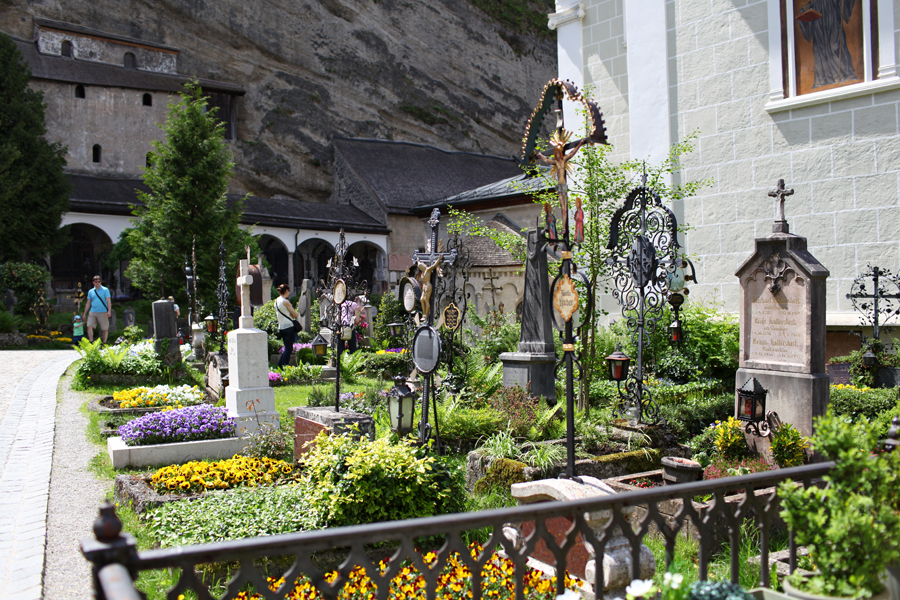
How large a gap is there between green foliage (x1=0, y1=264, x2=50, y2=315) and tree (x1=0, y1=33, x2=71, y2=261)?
2863 millimetres

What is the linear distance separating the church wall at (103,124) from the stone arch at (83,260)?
3.95m

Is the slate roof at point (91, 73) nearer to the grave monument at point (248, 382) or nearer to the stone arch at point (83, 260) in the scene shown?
the stone arch at point (83, 260)

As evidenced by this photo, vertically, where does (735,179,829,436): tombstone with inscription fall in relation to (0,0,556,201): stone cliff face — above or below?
below

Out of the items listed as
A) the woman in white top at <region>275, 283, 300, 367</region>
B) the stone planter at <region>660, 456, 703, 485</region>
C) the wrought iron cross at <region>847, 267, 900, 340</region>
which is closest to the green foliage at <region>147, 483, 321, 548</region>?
the stone planter at <region>660, 456, 703, 485</region>

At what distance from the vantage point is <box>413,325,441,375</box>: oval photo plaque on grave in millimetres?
Answer: 6379

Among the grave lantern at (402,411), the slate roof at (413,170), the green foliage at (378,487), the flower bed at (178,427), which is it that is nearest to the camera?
the green foliage at (378,487)

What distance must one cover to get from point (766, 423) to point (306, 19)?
3802 cm

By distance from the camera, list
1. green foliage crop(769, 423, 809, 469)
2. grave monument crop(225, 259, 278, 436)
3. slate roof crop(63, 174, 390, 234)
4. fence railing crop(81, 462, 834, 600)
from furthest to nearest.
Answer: slate roof crop(63, 174, 390, 234)
grave monument crop(225, 259, 278, 436)
green foliage crop(769, 423, 809, 469)
fence railing crop(81, 462, 834, 600)

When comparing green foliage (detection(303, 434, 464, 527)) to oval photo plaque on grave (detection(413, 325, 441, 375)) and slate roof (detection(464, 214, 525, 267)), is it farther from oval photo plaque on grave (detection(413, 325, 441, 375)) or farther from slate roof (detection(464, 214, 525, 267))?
slate roof (detection(464, 214, 525, 267))

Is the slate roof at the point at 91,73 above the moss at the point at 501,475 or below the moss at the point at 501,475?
above

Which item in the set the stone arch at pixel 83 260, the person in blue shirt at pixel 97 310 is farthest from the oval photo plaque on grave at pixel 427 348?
the stone arch at pixel 83 260

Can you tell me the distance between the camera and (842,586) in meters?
2.52

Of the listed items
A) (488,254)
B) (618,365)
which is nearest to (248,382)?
(618,365)

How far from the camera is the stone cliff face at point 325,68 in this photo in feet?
115
